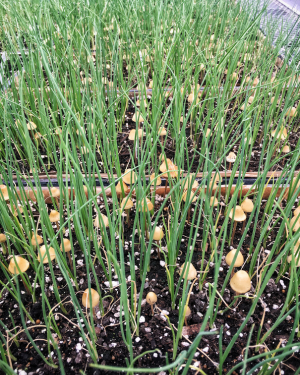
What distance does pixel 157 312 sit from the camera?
646 mm

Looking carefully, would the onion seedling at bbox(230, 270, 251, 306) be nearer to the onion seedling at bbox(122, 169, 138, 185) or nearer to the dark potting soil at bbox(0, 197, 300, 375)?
the dark potting soil at bbox(0, 197, 300, 375)

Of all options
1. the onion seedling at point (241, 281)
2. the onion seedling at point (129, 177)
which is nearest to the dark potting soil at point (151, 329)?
the onion seedling at point (241, 281)

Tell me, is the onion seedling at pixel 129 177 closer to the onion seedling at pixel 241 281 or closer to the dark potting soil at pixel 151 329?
the dark potting soil at pixel 151 329

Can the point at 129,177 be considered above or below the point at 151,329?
above

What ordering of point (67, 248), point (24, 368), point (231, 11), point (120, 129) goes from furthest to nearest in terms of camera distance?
1. point (231, 11)
2. point (120, 129)
3. point (67, 248)
4. point (24, 368)

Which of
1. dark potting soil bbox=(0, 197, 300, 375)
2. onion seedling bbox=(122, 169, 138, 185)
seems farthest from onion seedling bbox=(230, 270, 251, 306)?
onion seedling bbox=(122, 169, 138, 185)

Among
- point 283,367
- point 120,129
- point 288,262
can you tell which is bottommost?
point 283,367

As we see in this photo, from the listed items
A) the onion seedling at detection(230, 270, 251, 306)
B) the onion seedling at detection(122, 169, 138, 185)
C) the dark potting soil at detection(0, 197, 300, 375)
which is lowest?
the dark potting soil at detection(0, 197, 300, 375)

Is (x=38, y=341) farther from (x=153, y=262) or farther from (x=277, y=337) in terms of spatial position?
(x=277, y=337)

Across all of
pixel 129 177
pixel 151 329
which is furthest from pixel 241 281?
pixel 129 177

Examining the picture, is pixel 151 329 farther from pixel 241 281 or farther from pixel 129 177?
pixel 129 177

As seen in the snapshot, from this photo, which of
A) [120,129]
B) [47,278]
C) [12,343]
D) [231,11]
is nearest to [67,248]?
[47,278]

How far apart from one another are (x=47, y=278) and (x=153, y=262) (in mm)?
271

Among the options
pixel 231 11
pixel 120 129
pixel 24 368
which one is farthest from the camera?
pixel 231 11
